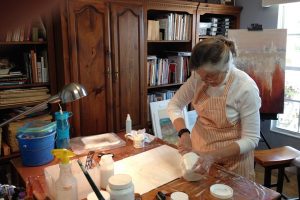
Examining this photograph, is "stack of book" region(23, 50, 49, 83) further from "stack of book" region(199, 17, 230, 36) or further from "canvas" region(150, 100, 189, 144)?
"stack of book" region(199, 17, 230, 36)

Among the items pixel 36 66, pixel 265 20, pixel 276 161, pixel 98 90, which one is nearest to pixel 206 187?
pixel 276 161

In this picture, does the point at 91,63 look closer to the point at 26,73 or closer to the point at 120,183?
the point at 26,73

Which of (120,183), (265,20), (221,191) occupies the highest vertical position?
(265,20)

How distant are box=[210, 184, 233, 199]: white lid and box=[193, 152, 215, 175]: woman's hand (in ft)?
0.35

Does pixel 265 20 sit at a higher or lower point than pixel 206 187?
higher

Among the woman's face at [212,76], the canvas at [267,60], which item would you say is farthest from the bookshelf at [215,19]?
the woman's face at [212,76]

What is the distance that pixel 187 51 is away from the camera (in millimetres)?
3211

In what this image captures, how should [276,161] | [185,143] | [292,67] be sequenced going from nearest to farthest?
[185,143], [276,161], [292,67]

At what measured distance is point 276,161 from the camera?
2.29m

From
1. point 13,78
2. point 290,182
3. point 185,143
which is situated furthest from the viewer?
point 290,182

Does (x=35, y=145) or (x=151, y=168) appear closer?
(x=151, y=168)

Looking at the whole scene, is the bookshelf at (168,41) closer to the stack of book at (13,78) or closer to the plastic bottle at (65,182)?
the stack of book at (13,78)

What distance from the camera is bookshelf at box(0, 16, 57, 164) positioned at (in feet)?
7.04

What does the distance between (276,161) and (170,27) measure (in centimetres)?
163
